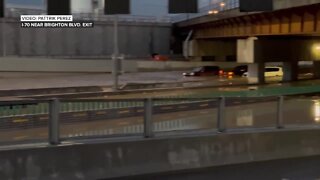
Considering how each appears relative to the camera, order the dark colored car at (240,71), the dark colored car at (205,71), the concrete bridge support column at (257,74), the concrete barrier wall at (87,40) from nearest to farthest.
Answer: the concrete bridge support column at (257,74)
the dark colored car at (205,71)
the dark colored car at (240,71)
the concrete barrier wall at (87,40)

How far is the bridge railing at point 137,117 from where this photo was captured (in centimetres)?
802

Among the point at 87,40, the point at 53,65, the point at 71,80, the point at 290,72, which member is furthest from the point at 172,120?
the point at 87,40

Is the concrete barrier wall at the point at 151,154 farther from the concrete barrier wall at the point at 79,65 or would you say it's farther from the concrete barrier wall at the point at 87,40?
the concrete barrier wall at the point at 87,40

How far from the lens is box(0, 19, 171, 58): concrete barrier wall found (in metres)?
70.9

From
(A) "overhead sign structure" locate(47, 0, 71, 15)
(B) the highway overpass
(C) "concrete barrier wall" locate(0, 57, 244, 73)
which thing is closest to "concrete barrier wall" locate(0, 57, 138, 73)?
(C) "concrete barrier wall" locate(0, 57, 244, 73)

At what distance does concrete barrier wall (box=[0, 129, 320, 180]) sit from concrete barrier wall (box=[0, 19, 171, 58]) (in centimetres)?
6413

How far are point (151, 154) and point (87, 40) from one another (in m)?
70.3

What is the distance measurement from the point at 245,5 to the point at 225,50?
54.8 meters

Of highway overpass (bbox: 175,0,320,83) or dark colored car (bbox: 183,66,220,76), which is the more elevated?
highway overpass (bbox: 175,0,320,83)

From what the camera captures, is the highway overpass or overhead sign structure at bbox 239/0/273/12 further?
the highway overpass

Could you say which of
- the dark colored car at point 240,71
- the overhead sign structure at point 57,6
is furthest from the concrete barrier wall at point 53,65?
the overhead sign structure at point 57,6

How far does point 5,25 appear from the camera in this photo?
69750 mm

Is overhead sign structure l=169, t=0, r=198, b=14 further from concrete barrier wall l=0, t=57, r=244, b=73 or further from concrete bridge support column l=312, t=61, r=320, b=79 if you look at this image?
concrete barrier wall l=0, t=57, r=244, b=73

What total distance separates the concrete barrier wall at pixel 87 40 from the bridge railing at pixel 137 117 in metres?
63.5
